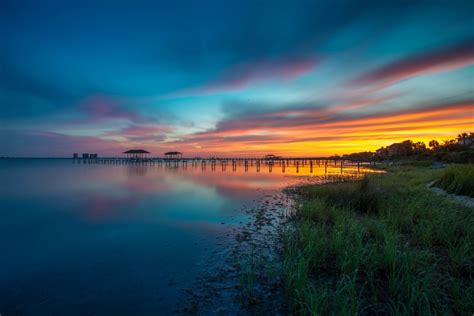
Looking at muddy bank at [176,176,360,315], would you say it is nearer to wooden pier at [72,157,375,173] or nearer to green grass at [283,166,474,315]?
green grass at [283,166,474,315]

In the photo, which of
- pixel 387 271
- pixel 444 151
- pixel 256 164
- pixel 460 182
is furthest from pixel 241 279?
pixel 256 164

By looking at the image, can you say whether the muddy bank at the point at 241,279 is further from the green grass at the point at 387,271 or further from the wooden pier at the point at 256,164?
the wooden pier at the point at 256,164

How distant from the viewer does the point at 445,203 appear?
945cm

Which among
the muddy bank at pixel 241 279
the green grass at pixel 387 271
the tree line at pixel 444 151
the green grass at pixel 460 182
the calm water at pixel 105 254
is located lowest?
the calm water at pixel 105 254

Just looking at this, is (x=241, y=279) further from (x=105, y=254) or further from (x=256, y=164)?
(x=256, y=164)

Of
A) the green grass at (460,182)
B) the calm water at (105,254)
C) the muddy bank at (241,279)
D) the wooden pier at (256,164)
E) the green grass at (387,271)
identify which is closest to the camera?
the green grass at (387,271)

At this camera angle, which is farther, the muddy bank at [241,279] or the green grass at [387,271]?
the muddy bank at [241,279]

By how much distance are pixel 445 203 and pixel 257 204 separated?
362 inches

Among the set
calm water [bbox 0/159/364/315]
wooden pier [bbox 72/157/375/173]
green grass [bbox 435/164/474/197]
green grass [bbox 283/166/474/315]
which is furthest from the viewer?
wooden pier [bbox 72/157/375/173]

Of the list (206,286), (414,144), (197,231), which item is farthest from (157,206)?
(414,144)

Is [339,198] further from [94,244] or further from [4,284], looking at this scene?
[4,284]

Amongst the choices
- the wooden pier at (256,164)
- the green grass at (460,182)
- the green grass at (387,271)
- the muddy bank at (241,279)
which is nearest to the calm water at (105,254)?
the muddy bank at (241,279)

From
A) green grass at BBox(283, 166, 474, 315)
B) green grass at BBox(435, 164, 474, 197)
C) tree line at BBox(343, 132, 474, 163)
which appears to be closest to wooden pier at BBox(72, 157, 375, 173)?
tree line at BBox(343, 132, 474, 163)

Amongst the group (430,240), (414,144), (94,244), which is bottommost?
(94,244)
